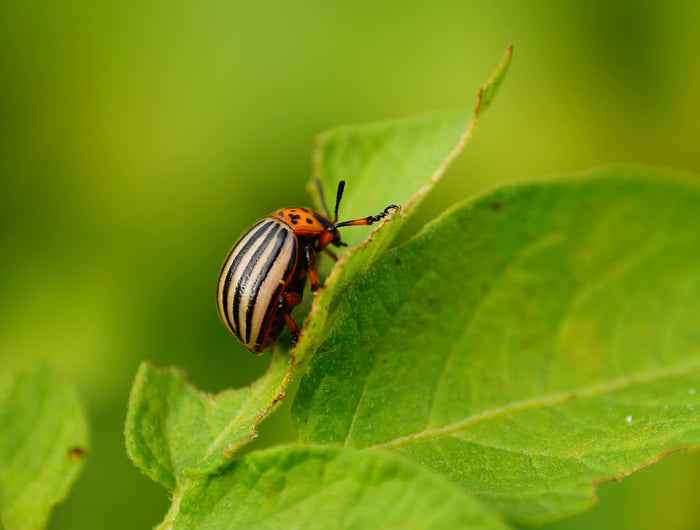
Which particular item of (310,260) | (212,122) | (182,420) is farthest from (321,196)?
(212,122)

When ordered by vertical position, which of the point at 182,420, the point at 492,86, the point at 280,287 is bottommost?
the point at 280,287

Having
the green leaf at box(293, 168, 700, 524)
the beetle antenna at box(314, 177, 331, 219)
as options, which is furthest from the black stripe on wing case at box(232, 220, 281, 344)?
the green leaf at box(293, 168, 700, 524)

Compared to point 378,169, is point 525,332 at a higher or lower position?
lower

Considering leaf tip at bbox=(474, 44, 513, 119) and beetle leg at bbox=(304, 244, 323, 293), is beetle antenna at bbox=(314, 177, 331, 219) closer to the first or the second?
beetle leg at bbox=(304, 244, 323, 293)

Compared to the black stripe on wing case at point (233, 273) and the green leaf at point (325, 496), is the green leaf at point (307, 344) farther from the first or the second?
the black stripe on wing case at point (233, 273)

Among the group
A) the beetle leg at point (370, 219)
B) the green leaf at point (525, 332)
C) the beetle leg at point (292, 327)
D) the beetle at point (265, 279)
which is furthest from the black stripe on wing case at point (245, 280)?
the green leaf at point (525, 332)

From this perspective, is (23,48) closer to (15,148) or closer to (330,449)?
(15,148)

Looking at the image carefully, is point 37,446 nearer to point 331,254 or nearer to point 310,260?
point 310,260
